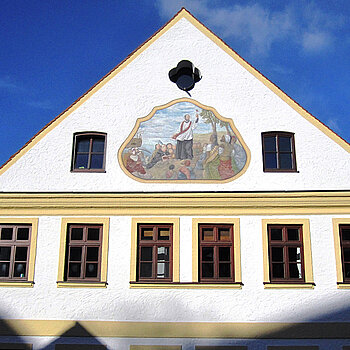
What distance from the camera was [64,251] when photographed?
50.3ft

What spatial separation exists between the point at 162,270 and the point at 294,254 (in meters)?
3.62

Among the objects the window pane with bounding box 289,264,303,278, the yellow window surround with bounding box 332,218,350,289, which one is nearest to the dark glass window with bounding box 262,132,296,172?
the yellow window surround with bounding box 332,218,350,289

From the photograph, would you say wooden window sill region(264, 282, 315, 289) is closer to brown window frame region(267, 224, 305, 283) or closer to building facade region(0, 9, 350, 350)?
building facade region(0, 9, 350, 350)

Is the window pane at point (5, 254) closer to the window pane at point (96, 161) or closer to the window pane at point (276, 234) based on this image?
the window pane at point (96, 161)

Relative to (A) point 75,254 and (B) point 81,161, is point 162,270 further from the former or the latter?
(B) point 81,161

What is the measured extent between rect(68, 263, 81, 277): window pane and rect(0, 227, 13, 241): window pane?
1.89m

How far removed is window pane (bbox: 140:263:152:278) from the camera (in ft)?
50.0

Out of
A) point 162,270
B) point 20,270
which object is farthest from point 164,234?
point 20,270

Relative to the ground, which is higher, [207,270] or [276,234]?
[276,234]

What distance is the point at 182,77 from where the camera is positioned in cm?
1692

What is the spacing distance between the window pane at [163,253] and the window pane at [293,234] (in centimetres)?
336

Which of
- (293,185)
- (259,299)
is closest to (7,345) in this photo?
(259,299)

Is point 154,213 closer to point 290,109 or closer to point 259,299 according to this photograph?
point 259,299

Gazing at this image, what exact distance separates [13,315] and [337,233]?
8.94 metres
